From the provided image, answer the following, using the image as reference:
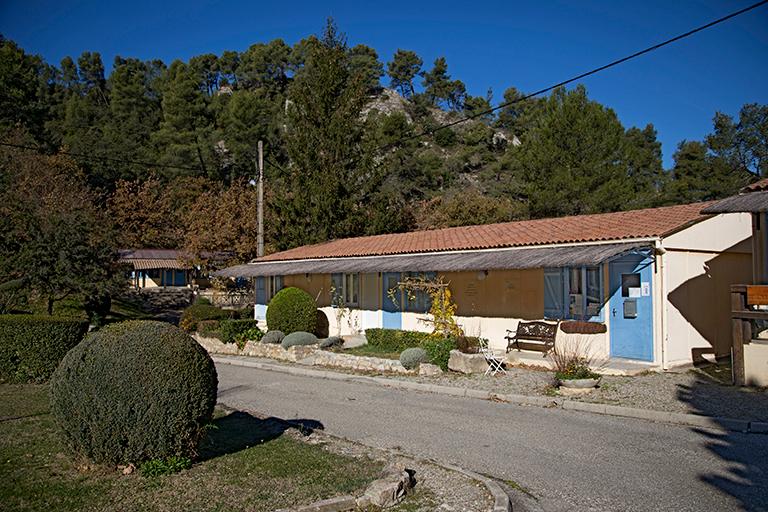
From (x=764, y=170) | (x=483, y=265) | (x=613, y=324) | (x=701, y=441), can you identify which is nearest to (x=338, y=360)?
(x=483, y=265)

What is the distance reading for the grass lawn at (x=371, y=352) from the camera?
1736 centimetres

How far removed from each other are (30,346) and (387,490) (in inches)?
424


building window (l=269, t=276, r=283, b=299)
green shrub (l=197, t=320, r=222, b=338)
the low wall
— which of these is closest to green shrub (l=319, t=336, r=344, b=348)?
the low wall

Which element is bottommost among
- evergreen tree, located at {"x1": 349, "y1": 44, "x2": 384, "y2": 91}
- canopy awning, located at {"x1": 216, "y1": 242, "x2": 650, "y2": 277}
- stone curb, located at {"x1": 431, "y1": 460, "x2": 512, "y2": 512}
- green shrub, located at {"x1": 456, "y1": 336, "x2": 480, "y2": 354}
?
stone curb, located at {"x1": 431, "y1": 460, "x2": 512, "y2": 512}

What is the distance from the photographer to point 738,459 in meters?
7.38

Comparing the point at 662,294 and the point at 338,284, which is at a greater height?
the point at 338,284

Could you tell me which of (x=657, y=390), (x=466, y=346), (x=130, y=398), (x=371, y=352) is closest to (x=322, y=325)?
(x=371, y=352)

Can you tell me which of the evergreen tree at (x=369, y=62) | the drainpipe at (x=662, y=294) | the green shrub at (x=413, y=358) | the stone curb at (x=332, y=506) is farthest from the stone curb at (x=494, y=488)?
the evergreen tree at (x=369, y=62)

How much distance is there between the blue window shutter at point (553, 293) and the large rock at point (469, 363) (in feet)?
8.68

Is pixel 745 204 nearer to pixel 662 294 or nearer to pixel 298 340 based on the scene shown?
pixel 662 294

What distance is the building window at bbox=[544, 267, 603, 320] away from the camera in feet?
49.4

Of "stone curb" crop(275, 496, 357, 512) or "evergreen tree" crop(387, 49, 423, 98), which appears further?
"evergreen tree" crop(387, 49, 423, 98)

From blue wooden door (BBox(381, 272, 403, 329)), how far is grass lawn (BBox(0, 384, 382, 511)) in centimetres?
1255

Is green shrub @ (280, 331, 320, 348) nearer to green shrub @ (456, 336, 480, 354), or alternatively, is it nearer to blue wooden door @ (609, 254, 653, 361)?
green shrub @ (456, 336, 480, 354)
